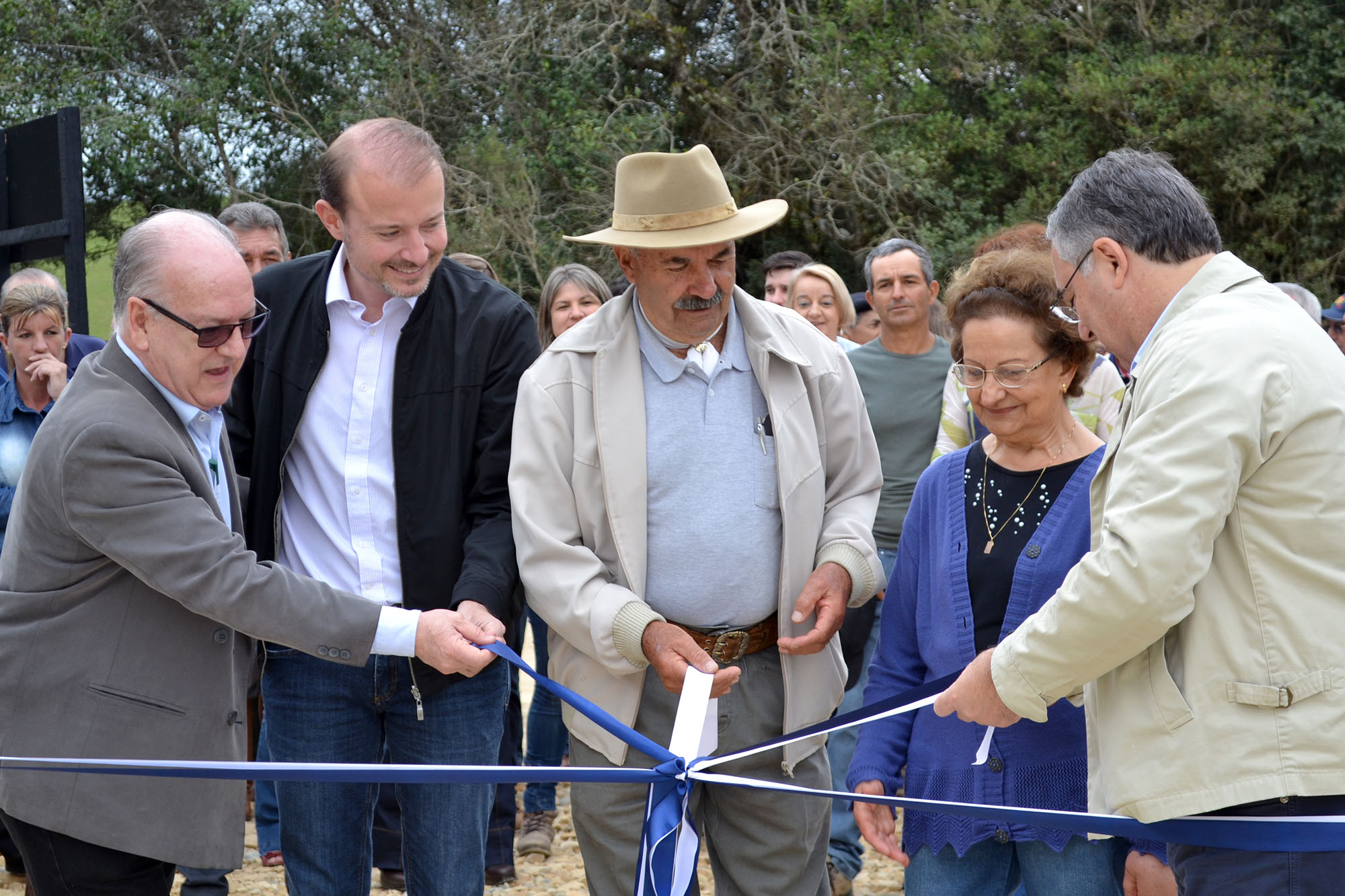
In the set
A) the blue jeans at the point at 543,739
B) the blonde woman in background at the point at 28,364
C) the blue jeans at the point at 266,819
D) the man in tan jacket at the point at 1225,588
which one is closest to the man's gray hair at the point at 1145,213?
the man in tan jacket at the point at 1225,588

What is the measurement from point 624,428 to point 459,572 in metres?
0.63

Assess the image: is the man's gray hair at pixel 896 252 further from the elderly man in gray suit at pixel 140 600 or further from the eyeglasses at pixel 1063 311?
the elderly man in gray suit at pixel 140 600

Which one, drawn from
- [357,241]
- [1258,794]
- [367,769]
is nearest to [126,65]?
[357,241]

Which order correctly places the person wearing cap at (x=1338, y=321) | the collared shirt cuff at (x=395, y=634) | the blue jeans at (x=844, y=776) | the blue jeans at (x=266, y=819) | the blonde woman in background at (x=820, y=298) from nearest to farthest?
1. the collared shirt cuff at (x=395, y=634)
2. the blue jeans at (x=844, y=776)
3. the blue jeans at (x=266, y=819)
4. the blonde woman in background at (x=820, y=298)
5. the person wearing cap at (x=1338, y=321)

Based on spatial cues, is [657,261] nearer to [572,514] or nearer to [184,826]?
[572,514]

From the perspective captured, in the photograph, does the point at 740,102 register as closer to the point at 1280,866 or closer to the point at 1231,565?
the point at 1231,565

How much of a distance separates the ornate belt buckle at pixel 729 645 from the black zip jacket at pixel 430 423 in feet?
1.93

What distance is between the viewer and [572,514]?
129 inches

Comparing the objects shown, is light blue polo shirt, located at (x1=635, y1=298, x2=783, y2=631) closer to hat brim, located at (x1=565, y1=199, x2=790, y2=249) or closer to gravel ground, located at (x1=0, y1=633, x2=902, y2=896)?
hat brim, located at (x1=565, y1=199, x2=790, y2=249)

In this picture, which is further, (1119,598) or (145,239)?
(145,239)

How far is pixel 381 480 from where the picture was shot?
11.0ft

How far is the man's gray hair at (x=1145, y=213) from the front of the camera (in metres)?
2.53

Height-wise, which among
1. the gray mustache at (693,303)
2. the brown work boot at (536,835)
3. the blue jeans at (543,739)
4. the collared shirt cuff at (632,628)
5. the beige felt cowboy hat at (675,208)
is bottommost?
the brown work boot at (536,835)

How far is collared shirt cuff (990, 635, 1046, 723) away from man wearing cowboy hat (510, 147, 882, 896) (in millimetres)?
667
